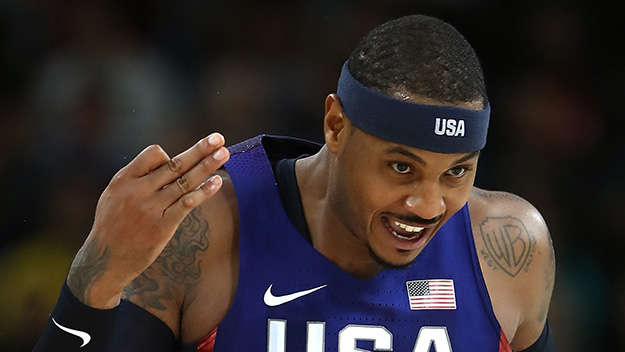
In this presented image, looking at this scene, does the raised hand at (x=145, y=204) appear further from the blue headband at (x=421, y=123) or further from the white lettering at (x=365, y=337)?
the white lettering at (x=365, y=337)

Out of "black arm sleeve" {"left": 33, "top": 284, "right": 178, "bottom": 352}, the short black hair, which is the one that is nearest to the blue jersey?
"black arm sleeve" {"left": 33, "top": 284, "right": 178, "bottom": 352}

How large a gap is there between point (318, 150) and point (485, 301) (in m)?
0.94

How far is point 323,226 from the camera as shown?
11.1 ft

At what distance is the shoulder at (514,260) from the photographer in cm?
350

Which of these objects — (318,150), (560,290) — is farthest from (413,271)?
(560,290)

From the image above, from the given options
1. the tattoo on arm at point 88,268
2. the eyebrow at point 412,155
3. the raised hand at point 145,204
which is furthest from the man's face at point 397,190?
the tattoo on arm at point 88,268

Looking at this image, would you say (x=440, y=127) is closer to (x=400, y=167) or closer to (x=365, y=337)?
(x=400, y=167)

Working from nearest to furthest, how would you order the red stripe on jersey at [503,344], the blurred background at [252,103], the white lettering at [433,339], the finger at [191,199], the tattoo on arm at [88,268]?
the finger at [191,199] < the tattoo on arm at [88,268] < the white lettering at [433,339] < the red stripe on jersey at [503,344] < the blurred background at [252,103]

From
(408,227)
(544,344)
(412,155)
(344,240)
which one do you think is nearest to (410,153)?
(412,155)

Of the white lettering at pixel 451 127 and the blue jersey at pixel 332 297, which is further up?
the white lettering at pixel 451 127

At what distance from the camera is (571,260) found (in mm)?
5484

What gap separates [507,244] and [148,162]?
1567 mm

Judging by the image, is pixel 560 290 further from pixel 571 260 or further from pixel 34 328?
pixel 34 328

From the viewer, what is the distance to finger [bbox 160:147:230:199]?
2582 mm
